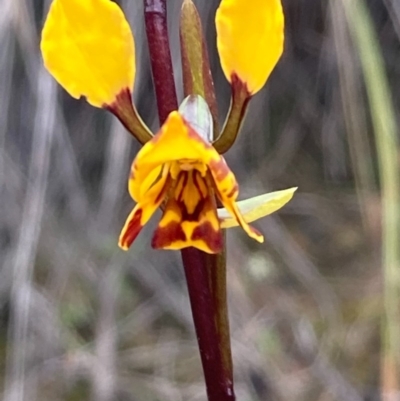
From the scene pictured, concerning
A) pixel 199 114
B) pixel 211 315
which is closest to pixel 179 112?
pixel 199 114

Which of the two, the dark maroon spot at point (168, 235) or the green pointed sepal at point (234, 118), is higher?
the green pointed sepal at point (234, 118)

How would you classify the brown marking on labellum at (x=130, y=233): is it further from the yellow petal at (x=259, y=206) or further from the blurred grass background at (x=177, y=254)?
the blurred grass background at (x=177, y=254)

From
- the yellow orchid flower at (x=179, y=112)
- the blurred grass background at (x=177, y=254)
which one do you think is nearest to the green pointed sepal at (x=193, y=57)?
the yellow orchid flower at (x=179, y=112)

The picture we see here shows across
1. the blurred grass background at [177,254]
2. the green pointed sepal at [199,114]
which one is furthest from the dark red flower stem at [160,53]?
the blurred grass background at [177,254]

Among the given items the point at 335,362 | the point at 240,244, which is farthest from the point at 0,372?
the point at 335,362

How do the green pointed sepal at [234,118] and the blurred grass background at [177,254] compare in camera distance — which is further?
the blurred grass background at [177,254]
